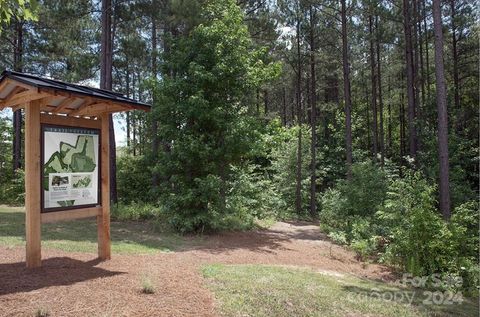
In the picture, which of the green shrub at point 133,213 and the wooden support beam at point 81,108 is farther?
the green shrub at point 133,213

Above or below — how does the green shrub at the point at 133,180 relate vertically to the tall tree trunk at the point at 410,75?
below

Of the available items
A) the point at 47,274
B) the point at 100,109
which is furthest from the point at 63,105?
the point at 47,274

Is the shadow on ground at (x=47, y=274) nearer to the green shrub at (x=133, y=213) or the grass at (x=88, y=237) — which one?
the grass at (x=88, y=237)

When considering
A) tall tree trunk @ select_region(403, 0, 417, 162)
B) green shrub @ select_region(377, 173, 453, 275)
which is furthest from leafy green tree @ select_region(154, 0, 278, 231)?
tall tree trunk @ select_region(403, 0, 417, 162)

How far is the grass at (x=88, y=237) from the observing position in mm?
6984

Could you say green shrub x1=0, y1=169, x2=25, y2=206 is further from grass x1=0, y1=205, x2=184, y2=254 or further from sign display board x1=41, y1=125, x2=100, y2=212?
sign display board x1=41, y1=125, x2=100, y2=212

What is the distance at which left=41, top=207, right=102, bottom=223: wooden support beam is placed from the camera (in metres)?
4.88

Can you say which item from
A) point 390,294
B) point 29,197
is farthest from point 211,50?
→ point 390,294

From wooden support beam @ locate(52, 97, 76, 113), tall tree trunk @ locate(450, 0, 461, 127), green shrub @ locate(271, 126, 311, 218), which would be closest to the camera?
wooden support beam @ locate(52, 97, 76, 113)

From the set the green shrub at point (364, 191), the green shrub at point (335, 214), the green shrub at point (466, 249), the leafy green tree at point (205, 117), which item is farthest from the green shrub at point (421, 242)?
the leafy green tree at point (205, 117)

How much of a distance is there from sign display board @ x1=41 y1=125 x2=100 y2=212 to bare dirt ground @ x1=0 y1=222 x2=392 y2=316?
925mm

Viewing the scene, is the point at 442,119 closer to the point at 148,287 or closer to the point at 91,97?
the point at 91,97

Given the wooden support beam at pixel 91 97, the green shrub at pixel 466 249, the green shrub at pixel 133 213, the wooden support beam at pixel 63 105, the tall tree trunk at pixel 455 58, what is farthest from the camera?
the tall tree trunk at pixel 455 58

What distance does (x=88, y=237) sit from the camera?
27.2ft
